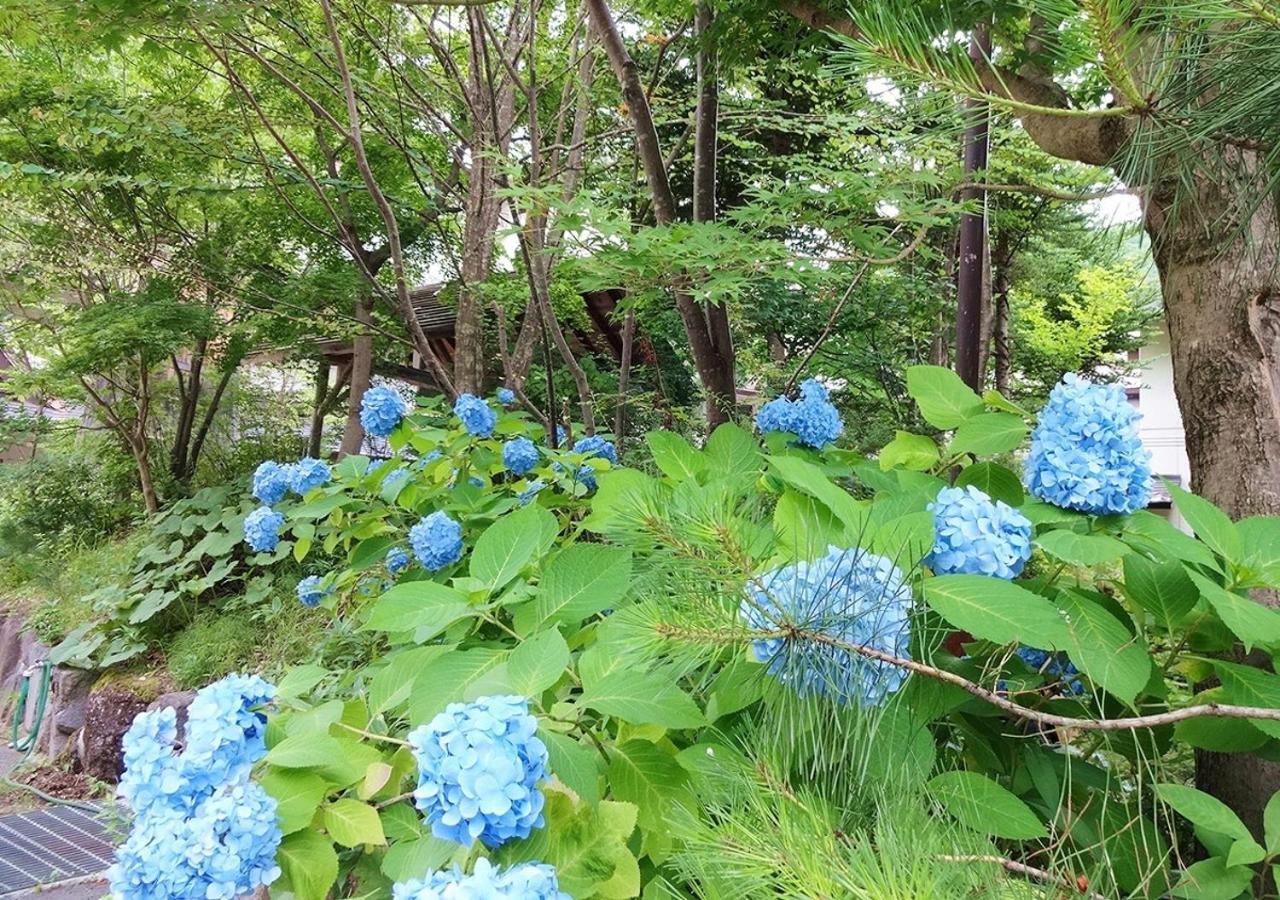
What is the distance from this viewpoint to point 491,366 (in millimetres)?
6309

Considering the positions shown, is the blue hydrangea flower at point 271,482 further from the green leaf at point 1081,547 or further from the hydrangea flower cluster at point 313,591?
the green leaf at point 1081,547

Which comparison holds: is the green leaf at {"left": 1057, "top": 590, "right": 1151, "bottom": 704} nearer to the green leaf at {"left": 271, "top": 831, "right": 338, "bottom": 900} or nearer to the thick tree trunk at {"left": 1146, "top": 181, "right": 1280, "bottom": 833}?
the thick tree trunk at {"left": 1146, "top": 181, "right": 1280, "bottom": 833}

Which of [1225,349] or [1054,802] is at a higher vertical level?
[1225,349]

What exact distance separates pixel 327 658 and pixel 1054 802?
101 inches

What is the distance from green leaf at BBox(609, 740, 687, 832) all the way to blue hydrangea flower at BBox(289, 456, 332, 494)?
4.86 ft

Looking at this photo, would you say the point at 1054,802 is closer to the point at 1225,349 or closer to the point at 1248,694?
the point at 1248,694

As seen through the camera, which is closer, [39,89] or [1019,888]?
[1019,888]

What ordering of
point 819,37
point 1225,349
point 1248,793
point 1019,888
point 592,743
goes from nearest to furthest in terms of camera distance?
point 1019,888, point 592,743, point 1248,793, point 1225,349, point 819,37

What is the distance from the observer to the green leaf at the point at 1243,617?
65cm

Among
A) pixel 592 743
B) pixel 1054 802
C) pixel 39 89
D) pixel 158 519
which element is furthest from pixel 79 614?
pixel 1054 802

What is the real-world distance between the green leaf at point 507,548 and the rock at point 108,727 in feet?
12.8

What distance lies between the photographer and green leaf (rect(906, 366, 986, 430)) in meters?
1.01

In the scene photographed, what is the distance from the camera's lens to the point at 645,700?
0.70 metres

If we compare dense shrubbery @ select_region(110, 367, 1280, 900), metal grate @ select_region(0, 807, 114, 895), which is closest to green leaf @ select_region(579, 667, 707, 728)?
dense shrubbery @ select_region(110, 367, 1280, 900)
